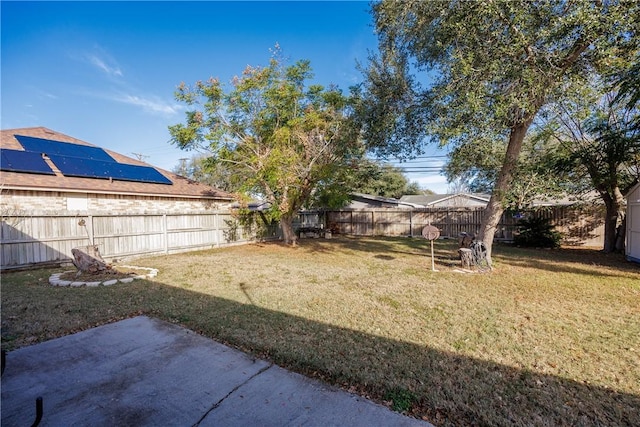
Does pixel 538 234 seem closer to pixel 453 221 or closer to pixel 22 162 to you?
pixel 453 221

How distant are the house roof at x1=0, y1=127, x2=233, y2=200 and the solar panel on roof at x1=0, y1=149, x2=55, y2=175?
0.14 m

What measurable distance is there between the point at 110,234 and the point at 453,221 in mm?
14166

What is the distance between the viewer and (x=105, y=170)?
1138cm

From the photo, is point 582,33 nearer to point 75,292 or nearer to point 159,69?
point 75,292

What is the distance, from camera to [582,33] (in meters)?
5.41

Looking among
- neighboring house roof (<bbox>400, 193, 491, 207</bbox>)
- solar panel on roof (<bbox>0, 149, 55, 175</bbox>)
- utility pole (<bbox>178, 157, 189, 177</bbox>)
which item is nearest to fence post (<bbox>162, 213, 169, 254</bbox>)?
solar panel on roof (<bbox>0, 149, 55, 175</bbox>)

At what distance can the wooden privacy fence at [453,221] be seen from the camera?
12.1 metres

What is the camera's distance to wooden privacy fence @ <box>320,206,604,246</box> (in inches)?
478

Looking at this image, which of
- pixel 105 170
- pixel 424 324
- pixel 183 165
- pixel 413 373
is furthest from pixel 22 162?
pixel 183 165

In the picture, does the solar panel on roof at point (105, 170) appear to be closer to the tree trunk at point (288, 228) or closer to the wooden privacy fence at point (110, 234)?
the wooden privacy fence at point (110, 234)

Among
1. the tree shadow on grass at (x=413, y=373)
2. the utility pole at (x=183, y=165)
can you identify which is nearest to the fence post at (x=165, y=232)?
the tree shadow on grass at (x=413, y=373)

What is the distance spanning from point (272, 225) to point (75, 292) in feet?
33.2

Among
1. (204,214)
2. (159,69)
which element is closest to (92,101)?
(159,69)

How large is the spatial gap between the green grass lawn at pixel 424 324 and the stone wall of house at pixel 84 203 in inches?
104
